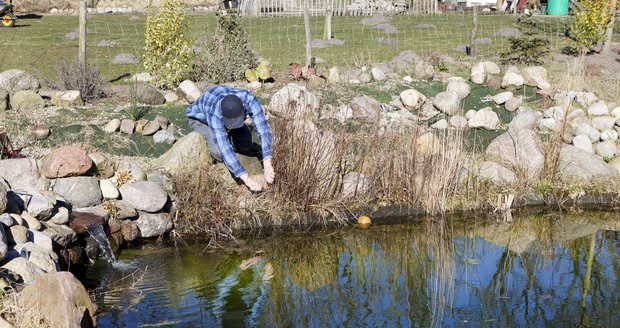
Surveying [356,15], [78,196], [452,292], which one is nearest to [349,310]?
[452,292]

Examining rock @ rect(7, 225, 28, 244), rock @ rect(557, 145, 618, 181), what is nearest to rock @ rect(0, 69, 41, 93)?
rock @ rect(7, 225, 28, 244)

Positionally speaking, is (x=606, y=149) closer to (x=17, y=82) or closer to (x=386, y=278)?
(x=386, y=278)

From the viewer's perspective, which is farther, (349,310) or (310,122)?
(310,122)

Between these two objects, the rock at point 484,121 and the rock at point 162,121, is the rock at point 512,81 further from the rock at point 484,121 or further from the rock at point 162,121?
the rock at point 162,121

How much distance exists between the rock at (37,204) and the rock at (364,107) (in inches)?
185

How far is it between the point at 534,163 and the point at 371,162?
6.62 ft

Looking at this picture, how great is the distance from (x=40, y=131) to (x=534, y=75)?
7.79 metres

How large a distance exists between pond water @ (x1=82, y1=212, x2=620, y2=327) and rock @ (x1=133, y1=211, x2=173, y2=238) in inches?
6.0

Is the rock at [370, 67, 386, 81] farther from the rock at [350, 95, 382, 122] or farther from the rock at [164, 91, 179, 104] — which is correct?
the rock at [164, 91, 179, 104]

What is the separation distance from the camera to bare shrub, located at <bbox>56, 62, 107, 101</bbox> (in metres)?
11.1

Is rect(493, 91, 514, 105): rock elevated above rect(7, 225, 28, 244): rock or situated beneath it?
elevated above

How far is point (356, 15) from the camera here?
24.8m

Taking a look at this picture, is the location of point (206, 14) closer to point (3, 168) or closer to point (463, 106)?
point (463, 106)

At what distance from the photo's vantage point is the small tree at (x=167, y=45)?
468 inches
